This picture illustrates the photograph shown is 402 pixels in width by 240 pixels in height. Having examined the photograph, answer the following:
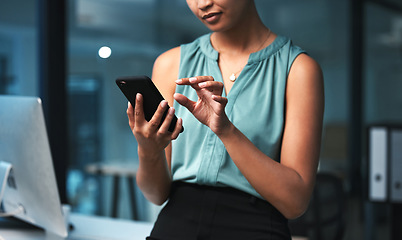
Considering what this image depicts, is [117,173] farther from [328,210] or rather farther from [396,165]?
[396,165]

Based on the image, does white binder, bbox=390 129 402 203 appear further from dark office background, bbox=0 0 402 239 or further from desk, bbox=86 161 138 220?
desk, bbox=86 161 138 220

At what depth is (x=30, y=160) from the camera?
4.31 feet

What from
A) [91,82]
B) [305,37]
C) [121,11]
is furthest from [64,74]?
[305,37]

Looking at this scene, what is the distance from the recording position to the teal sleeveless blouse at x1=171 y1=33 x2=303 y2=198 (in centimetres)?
113

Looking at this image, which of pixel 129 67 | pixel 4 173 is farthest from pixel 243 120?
pixel 129 67

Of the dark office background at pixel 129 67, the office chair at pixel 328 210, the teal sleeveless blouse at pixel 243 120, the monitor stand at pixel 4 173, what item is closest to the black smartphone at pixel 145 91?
the teal sleeveless blouse at pixel 243 120

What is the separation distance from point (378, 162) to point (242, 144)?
174 cm

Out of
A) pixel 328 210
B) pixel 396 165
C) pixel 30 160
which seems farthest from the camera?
pixel 328 210

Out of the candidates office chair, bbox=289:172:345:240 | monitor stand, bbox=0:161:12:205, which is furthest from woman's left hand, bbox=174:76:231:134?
office chair, bbox=289:172:345:240

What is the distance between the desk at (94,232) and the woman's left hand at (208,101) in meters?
0.69

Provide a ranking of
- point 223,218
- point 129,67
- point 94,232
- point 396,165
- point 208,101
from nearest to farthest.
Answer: point 208,101 < point 223,218 < point 94,232 < point 396,165 < point 129,67

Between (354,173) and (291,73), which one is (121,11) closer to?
(291,73)

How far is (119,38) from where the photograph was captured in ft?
11.1

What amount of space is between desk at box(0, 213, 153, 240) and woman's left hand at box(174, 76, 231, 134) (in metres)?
0.69
